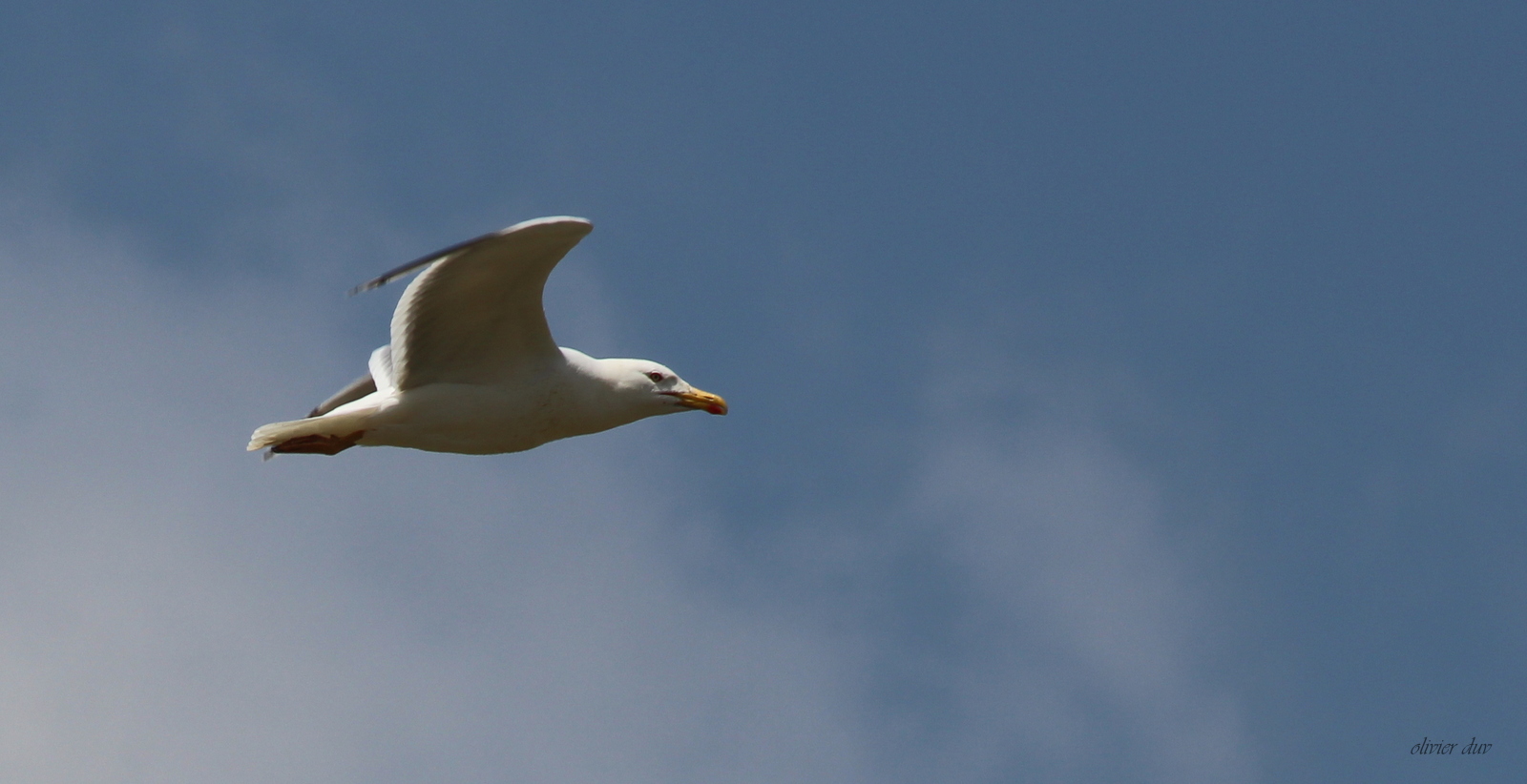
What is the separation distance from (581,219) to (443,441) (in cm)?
243

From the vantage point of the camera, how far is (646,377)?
1414cm

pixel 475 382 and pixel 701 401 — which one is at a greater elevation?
pixel 701 401

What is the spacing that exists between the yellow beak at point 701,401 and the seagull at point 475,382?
457mm

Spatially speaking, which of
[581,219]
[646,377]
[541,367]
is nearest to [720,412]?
[646,377]

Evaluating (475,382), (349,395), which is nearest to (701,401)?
(475,382)

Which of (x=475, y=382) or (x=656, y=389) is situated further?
(x=656, y=389)

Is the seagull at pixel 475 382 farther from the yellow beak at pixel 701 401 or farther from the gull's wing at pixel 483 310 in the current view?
the yellow beak at pixel 701 401

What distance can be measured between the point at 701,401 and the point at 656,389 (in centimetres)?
41

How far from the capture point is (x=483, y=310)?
13156 mm

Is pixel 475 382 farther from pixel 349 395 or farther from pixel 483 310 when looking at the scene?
pixel 349 395

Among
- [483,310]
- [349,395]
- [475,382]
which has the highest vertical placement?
[349,395]

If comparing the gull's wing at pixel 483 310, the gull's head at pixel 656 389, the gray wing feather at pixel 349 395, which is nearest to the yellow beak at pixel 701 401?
the gull's head at pixel 656 389

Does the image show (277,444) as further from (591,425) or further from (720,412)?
(720,412)

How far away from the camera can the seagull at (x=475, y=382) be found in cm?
1301
